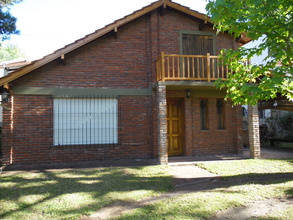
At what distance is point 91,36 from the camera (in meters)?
8.90

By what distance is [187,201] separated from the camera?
4781 mm

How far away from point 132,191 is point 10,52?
1791 inches

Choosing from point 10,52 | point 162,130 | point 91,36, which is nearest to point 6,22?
point 91,36

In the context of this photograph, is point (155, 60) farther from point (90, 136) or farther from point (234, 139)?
point (234, 139)

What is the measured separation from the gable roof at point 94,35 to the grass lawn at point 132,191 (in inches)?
128

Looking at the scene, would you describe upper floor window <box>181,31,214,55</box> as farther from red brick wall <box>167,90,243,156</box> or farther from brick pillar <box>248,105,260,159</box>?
brick pillar <box>248,105,260,159</box>

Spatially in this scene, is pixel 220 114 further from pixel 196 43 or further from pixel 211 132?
pixel 196 43

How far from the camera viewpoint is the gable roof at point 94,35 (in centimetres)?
815

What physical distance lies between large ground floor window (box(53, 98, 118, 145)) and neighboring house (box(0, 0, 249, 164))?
35 millimetres

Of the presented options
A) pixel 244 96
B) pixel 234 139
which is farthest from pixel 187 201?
pixel 234 139

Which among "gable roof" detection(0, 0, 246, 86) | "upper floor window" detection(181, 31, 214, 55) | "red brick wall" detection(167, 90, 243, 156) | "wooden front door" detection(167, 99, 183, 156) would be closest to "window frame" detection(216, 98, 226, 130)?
"red brick wall" detection(167, 90, 243, 156)

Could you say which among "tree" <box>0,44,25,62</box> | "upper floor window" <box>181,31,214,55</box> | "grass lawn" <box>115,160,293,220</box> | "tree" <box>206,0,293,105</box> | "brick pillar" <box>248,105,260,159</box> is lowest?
Answer: "grass lawn" <box>115,160,293,220</box>

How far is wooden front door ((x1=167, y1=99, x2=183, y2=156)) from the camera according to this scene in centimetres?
1005

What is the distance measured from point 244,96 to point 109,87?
4971 millimetres
